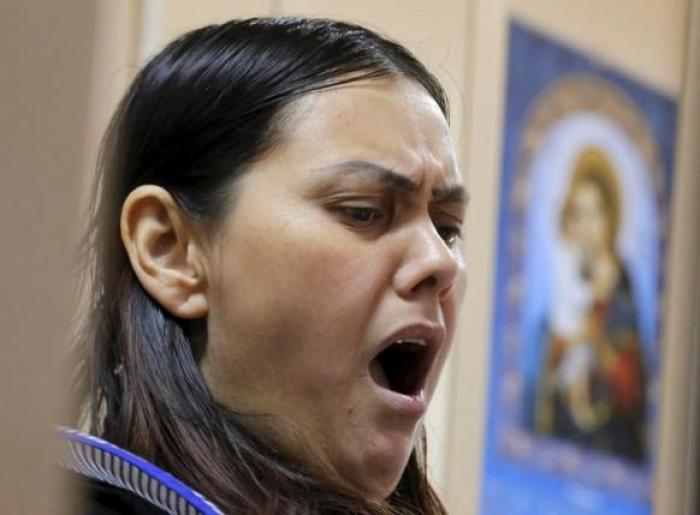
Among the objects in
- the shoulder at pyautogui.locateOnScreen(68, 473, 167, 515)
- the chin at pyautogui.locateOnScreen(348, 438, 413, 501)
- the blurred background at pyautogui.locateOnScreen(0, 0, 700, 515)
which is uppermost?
the blurred background at pyautogui.locateOnScreen(0, 0, 700, 515)

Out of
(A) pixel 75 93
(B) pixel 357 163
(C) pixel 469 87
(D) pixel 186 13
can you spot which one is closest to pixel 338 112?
(B) pixel 357 163

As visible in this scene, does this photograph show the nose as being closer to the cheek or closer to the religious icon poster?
the cheek

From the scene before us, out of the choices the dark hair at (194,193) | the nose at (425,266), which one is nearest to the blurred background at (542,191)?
the dark hair at (194,193)

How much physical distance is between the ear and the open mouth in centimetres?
23

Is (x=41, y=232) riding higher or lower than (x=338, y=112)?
lower

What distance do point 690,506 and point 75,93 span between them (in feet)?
5.65

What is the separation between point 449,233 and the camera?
1.92m

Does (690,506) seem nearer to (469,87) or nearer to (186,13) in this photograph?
(186,13)

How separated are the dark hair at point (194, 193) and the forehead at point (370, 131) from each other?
0.06ft

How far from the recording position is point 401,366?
1.90 meters

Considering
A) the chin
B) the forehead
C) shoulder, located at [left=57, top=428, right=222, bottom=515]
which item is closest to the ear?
the forehead

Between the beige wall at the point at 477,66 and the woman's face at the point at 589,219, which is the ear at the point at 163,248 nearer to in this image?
the beige wall at the point at 477,66

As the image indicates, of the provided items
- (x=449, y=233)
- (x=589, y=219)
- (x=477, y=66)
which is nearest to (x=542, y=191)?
(x=589, y=219)

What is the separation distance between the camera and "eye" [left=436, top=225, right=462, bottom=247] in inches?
75.1
